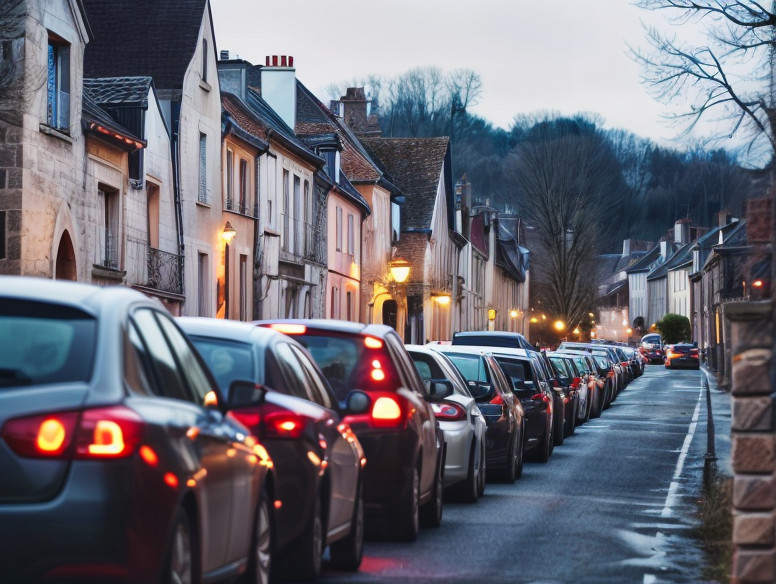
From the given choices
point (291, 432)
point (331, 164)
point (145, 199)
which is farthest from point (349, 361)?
point (331, 164)

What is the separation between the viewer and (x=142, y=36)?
33.4 metres

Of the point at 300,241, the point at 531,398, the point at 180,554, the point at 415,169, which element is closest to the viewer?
the point at 180,554

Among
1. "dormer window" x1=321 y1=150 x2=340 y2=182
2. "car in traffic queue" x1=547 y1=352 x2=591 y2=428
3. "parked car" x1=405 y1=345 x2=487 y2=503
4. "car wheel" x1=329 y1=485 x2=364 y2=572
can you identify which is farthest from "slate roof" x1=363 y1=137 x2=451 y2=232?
"car wheel" x1=329 y1=485 x2=364 y2=572

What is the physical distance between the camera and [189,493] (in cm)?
614

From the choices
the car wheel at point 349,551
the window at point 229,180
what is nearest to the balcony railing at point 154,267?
the window at point 229,180

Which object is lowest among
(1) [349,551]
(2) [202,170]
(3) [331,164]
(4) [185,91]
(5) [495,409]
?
(1) [349,551]

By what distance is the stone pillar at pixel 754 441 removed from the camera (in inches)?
314

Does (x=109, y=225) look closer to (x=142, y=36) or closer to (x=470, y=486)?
(x=142, y=36)

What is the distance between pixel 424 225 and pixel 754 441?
52076 mm

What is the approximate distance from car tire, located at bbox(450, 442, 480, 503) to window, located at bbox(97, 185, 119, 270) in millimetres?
12438

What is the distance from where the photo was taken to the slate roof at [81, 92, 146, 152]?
25219mm

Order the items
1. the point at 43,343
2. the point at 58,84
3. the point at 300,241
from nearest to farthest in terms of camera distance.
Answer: the point at 43,343 < the point at 58,84 < the point at 300,241

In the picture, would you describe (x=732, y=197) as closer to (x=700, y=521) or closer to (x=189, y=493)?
(x=700, y=521)

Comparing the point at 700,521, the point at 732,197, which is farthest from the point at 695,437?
the point at 700,521
